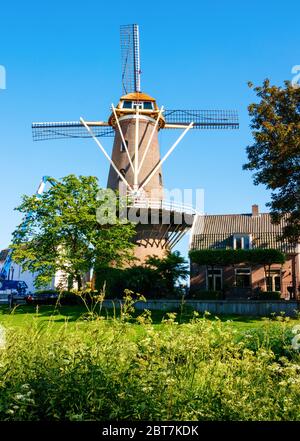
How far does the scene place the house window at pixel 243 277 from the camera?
120 ft

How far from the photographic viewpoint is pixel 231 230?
39.2 m

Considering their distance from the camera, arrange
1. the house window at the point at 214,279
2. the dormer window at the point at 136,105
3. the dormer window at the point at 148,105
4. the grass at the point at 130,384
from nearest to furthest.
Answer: the grass at the point at 130,384, the dormer window at the point at 136,105, the dormer window at the point at 148,105, the house window at the point at 214,279

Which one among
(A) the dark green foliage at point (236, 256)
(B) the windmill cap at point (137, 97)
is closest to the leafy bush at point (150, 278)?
(A) the dark green foliage at point (236, 256)

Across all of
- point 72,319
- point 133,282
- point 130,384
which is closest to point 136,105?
point 133,282

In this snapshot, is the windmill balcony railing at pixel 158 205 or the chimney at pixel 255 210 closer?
the windmill balcony railing at pixel 158 205

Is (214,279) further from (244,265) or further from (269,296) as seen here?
(269,296)

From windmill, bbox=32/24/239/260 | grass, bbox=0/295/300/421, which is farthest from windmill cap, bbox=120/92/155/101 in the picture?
grass, bbox=0/295/300/421

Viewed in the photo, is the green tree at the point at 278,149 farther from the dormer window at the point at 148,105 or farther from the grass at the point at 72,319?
the dormer window at the point at 148,105

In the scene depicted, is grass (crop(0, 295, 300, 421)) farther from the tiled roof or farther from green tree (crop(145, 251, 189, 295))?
the tiled roof

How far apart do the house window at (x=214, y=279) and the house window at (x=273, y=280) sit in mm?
3793

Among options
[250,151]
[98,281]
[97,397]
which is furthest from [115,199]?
[97,397]

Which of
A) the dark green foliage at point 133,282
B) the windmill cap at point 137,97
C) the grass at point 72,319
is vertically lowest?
the grass at point 72,319

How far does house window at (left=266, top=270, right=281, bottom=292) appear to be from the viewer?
35.9 m
